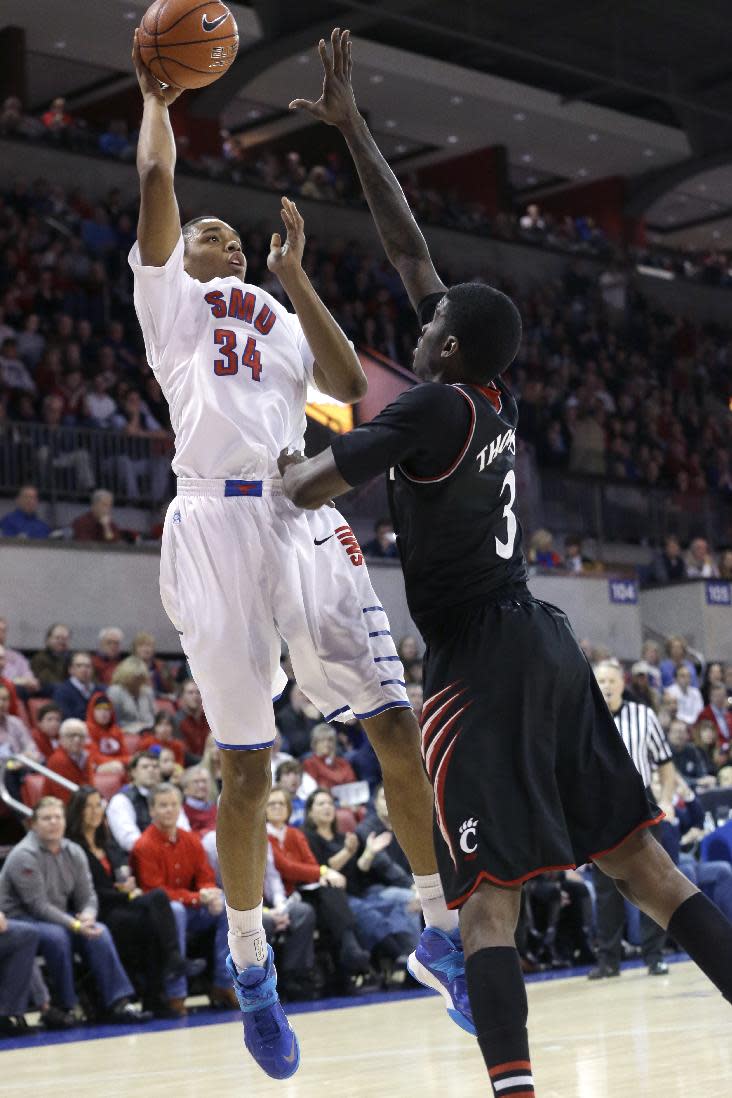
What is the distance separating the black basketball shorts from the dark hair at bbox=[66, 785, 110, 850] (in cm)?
644

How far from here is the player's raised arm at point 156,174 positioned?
492cm

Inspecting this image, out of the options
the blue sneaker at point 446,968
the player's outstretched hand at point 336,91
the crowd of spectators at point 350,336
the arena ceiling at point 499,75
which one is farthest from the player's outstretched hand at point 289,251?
the arena ceiling at point 499,75

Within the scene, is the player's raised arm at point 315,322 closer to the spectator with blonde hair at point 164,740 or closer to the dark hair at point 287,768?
the dark hair at point 287,768

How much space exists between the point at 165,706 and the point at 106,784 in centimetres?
188

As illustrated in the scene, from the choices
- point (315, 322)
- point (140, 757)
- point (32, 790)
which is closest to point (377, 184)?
point (315, 322)

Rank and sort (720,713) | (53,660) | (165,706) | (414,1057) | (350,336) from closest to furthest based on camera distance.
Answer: (414,1057)
(165,706)
(53,660)
(720,713)
(350,336)

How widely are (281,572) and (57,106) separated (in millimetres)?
18783

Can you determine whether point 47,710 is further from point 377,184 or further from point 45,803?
point 377,184

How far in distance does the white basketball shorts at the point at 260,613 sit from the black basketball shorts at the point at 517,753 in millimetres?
818

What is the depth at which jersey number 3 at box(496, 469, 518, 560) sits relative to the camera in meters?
4.34

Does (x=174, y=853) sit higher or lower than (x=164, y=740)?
lower

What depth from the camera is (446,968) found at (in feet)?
16.0

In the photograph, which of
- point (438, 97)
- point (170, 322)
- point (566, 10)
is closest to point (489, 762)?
point (170, 322)

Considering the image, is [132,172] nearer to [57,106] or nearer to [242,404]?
[57,106]
